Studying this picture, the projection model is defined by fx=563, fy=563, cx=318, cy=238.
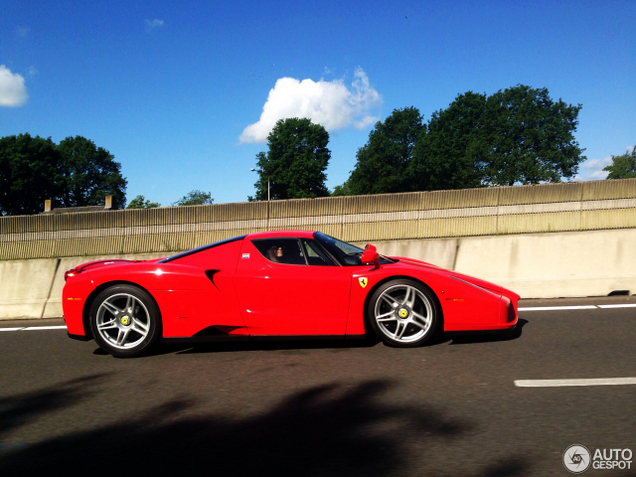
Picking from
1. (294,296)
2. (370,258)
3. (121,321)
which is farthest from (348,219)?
(121,321)

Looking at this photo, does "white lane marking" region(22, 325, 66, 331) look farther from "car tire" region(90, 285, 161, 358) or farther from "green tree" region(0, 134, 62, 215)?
"green tree" region(0, 134, 62, 215)

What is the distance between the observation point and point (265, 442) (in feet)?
11.5

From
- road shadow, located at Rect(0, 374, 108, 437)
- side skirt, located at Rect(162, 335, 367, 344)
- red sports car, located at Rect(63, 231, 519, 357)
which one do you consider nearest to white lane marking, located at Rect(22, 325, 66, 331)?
red sports car, located at Rect(63, 231, 519, 357)

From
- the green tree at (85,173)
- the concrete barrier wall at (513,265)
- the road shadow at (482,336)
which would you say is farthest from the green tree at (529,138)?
the road shadow at (482,336)

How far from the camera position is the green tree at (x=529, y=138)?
7706cm

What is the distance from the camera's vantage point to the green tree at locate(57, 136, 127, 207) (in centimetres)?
8488

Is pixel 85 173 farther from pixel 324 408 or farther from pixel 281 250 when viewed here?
pixel 324 408

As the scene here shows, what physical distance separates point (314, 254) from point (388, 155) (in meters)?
75.1

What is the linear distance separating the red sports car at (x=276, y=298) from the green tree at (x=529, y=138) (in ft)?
247

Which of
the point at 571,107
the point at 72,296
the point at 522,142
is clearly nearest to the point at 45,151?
the point at 522,142

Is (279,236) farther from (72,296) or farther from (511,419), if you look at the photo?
(511,419)

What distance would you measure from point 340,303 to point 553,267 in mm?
4694

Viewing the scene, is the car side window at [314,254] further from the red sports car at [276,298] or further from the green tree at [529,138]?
the green tree at [529,138]

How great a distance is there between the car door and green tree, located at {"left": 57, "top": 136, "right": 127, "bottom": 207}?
84.2 m
